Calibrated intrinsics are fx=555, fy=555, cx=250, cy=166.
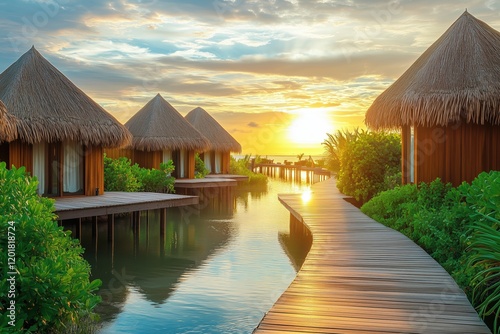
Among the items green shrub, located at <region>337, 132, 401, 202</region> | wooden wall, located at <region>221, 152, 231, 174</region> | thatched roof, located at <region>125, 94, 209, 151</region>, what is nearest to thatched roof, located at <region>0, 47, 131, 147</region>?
green shrub, located at <region>337, 132, 401, 202</region>

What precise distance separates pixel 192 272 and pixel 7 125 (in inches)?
171

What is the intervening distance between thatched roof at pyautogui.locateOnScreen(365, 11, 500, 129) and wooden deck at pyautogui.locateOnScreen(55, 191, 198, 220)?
4.75 metres

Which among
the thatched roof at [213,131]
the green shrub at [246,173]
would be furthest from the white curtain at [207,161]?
the green shrub at [246,173]

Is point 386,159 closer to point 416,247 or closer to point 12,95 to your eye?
point 416,247

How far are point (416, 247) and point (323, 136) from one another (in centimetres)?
2001

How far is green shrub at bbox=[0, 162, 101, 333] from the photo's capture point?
480 centimetres

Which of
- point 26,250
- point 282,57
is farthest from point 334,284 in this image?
point 282,57

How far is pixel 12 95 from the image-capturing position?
459 inches

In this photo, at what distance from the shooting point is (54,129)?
11539mm

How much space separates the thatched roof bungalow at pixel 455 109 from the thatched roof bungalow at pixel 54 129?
6440 millimetres

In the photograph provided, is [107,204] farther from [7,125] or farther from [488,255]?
[488,255]

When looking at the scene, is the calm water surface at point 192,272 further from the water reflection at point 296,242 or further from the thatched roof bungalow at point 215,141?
the thatched roof bungalow at point 215,141

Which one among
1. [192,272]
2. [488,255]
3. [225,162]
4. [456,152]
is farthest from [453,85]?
[225,162]

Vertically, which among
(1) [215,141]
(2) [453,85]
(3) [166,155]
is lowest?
(3) [166,155]
